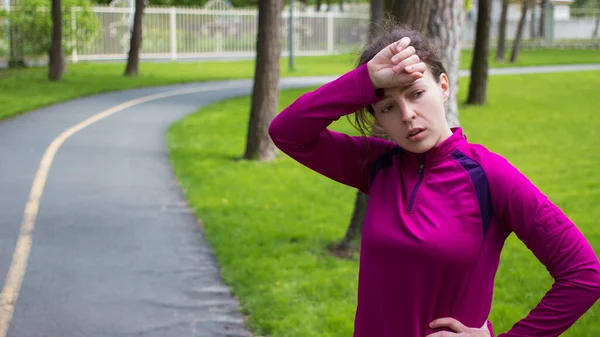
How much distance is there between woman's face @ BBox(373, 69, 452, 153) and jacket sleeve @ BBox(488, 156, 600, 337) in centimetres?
23

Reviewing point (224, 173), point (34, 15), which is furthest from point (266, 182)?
point (34, 15)

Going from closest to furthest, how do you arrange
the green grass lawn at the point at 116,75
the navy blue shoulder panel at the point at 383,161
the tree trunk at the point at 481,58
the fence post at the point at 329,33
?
the navy blue shoulder panel at the point at 383,161, the tree trunk at the point at 481,58, the green grass lawn at the point at 116,75, the fence post at the point at 329,33

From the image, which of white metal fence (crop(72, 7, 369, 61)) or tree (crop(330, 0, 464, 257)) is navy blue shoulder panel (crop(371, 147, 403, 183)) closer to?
tree (crop(330, 0, 464, 257))

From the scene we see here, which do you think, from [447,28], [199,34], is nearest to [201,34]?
[199,34]

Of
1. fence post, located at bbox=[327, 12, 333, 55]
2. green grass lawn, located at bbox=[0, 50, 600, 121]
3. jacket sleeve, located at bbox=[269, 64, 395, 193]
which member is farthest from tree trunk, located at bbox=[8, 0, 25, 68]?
jacket sleeve, located at bbox=[269, 64, 395, 193]

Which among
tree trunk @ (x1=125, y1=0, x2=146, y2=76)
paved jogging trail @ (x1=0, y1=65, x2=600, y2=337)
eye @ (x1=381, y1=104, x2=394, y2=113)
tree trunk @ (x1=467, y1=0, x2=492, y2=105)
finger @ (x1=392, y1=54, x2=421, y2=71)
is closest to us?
finger @ (x1=392, y1=54, x2=421, y2=71)

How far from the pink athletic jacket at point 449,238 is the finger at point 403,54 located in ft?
0.36

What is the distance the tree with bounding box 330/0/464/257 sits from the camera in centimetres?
642

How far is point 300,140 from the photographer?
273 cm

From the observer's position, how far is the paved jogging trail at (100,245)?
585 cm

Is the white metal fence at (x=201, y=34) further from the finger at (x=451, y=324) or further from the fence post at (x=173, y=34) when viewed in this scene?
the finger at (x=451, y=324)

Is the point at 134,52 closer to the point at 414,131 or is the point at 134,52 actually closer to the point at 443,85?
the point at 443,85

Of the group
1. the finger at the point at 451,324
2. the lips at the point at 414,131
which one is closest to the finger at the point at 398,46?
the lips at the point at 414,131

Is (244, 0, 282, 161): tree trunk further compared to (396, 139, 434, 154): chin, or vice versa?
(244, 0, 282, 161): tree trunk
